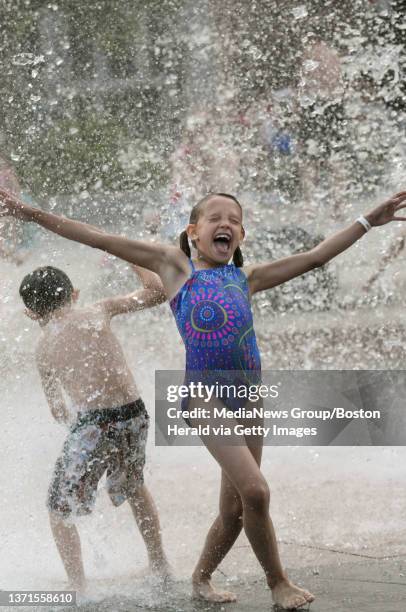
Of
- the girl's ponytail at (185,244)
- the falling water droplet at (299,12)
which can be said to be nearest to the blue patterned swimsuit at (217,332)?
the girl's ponytail at (185,244)

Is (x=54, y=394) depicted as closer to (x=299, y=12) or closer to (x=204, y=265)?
(x=204, y=265)

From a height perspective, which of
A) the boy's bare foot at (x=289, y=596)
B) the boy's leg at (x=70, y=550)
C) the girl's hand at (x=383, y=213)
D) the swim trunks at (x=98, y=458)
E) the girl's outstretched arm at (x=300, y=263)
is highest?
the girl's hand at (x=383, y=213)

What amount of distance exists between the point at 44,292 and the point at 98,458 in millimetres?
568

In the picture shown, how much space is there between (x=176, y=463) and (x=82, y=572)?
1539 mm

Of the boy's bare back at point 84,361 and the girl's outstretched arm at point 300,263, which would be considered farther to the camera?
the boy's bare back at point 84,361

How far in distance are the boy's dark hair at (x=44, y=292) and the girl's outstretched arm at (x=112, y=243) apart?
38 cm

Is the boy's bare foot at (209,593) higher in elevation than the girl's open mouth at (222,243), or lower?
lower

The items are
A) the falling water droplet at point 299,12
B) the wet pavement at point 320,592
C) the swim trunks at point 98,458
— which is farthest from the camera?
the falling water droplet at point 299,12

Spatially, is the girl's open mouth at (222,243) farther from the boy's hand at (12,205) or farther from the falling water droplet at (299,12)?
the falling water droplet at (299,12)

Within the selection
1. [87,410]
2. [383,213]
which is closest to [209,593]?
[87,410]

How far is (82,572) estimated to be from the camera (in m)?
2.93

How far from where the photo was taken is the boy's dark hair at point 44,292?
314cm

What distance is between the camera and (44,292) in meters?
3.14

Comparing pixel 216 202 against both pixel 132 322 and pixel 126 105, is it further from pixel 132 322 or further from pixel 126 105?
pixel 126 105
